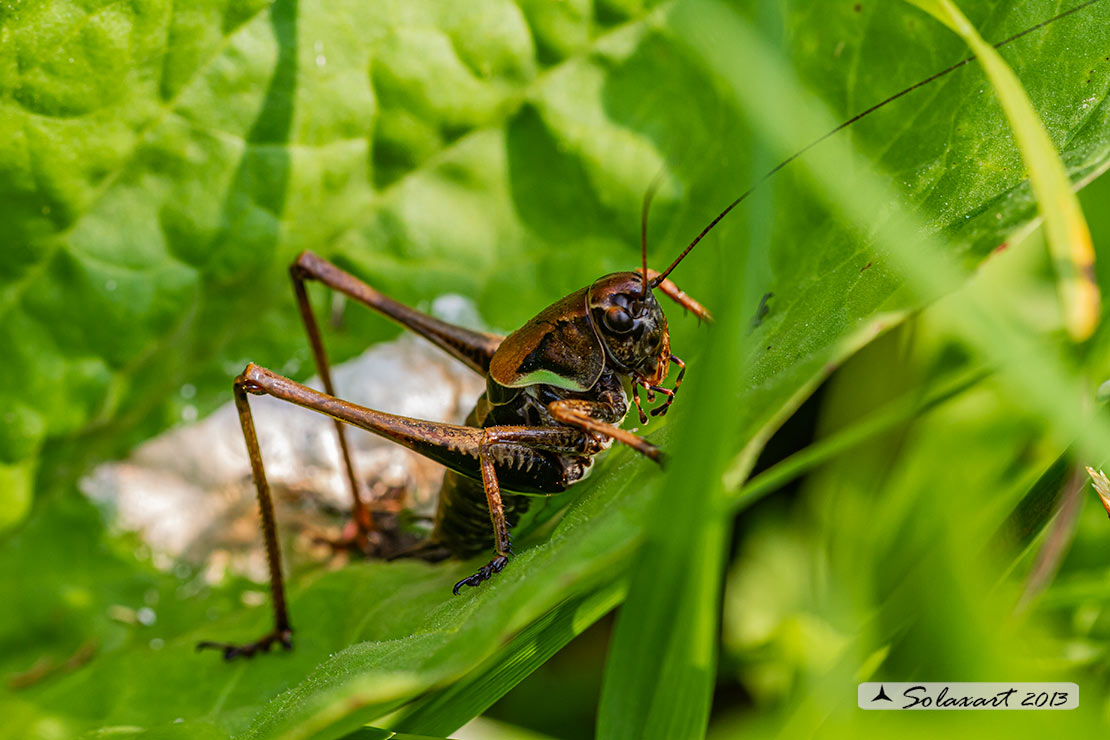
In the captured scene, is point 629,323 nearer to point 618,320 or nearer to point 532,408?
point 618,320

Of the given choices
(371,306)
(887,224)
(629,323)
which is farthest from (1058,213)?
(371,306)

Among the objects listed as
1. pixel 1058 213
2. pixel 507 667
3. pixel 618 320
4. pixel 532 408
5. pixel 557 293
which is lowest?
pixel 507 667

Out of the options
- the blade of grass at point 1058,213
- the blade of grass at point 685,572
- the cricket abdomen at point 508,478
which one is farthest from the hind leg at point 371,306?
the blade of grass at point 1058,213

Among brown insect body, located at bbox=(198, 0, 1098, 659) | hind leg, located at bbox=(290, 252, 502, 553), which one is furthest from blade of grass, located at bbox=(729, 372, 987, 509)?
hind leg, located at bbox=(290, 252, 502, 553)

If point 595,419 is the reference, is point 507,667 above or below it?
below

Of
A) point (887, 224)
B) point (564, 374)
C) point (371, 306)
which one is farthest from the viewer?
point (371, 306)

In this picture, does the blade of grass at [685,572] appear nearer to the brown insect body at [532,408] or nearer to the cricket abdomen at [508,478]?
the brown insect body at [532,408]
